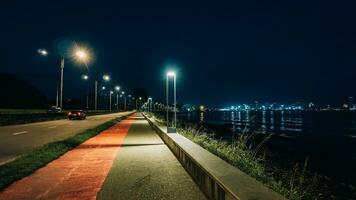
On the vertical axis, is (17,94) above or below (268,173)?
above

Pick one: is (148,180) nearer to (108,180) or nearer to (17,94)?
(108,180)

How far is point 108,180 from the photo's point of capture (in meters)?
8.30

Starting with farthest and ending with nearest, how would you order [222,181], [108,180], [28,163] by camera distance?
[28,163] < [108,180] < [222,181]

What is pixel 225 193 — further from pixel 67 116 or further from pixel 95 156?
pixel 67 116

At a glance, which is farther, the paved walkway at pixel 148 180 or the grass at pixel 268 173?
the paved walkway at pixel 148 180

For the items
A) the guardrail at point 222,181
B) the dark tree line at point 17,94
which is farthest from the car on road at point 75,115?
the dark tree line at point 17,94

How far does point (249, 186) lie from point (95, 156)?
8.24 meters

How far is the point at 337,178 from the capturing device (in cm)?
1839

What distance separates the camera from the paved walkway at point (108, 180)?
6.92 metres

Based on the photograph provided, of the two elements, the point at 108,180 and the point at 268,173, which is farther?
the point at 268,173

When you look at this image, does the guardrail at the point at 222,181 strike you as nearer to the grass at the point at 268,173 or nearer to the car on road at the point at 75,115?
the grass at the point at 268,173

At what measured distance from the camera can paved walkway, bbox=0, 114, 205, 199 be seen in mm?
6921

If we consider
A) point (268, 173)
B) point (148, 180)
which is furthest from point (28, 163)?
point (268, 173)

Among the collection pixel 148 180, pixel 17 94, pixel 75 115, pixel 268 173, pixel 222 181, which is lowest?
pixel 268 173
